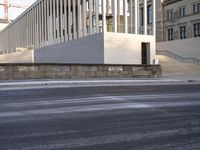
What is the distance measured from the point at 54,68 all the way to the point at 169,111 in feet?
51.8

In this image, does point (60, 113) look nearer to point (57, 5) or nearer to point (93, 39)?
point (93, 39)

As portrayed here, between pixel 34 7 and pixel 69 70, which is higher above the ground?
pixel 34 7

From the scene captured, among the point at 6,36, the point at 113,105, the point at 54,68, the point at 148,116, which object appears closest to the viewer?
the point at 148,116

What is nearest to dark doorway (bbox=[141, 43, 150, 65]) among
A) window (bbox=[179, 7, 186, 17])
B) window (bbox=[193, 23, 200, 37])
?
window (bbox=[193, 23, 200, 37])

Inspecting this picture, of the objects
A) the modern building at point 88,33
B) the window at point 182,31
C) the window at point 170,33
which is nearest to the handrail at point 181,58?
the modern building at point 88,33

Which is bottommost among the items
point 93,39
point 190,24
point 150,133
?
point 150,133

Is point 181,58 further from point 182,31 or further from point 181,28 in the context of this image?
point 181,28

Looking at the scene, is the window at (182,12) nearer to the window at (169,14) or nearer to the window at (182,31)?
the window at (182,31)

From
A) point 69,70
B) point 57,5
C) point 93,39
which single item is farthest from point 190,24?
point 69,70

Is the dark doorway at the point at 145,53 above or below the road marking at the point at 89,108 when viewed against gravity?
above

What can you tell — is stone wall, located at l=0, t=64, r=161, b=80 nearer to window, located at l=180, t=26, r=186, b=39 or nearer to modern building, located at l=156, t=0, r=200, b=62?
modern building, located at l=156, t=0, r=200, b=62

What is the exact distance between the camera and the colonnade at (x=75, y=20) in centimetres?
3350

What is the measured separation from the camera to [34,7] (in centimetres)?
5419

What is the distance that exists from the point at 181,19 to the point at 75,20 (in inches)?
1105
